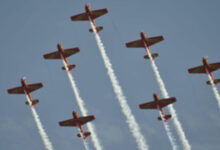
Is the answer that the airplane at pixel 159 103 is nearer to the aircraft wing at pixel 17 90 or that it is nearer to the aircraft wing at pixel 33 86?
the aircraft wing at pixel 33 86

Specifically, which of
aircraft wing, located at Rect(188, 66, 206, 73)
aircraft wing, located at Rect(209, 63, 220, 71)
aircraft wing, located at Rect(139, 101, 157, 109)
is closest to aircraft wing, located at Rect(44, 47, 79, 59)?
aircraft wing, located at Rect(139, 101, 157, 109)

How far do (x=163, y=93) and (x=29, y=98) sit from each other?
2978cm

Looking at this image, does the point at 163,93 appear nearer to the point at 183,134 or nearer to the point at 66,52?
the point at 183,134

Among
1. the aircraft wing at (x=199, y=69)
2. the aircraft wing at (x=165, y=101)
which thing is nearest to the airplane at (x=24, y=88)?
the aircraft wing at (x=165, y=101)

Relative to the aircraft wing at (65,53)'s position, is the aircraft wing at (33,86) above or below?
below

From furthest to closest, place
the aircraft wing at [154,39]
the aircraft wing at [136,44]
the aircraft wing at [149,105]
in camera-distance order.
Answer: the aircraft wing at [136,44], the aircraft wing at [154,39], the aircraft wing at [149,105]

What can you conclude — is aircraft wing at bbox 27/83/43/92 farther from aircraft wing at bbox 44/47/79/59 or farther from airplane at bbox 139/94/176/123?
airplane at bbox 139/94/176/123

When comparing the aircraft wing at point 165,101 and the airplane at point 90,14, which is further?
the airplane at point 90,14

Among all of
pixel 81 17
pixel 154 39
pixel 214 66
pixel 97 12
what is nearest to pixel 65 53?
pixel 81 17

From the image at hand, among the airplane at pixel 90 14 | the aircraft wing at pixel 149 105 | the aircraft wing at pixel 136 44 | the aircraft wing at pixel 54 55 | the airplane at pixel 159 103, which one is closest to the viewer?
the airplane at pixel 159 103

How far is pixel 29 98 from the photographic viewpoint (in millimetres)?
118250

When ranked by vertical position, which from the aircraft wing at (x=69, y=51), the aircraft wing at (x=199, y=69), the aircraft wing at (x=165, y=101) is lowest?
the aircraft wing at (x=165, y=101)

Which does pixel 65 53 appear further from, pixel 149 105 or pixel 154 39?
pixel 149 105

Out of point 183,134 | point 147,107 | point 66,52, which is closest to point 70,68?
point 66,52
